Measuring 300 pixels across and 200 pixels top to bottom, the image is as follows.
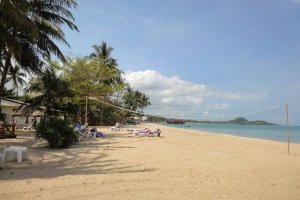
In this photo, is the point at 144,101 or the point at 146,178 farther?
the point at 144,101

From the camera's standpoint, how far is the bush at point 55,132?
40.0 feet

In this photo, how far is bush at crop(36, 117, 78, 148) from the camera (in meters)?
12.2

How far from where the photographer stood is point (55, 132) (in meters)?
12.2

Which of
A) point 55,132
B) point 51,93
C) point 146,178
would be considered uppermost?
point 51,93

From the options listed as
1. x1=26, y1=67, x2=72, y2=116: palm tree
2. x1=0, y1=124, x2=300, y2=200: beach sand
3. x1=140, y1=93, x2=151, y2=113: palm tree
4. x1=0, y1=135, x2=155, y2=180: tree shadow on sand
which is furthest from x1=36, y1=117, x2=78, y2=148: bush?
x1=140, y1=93, x2=151, y2=113: palm tree

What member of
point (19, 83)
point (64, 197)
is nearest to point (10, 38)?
point (64, 197)

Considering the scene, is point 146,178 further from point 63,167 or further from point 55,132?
point 55,132

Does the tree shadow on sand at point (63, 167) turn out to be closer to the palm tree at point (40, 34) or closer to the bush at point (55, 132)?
the bush at point (55, 132)

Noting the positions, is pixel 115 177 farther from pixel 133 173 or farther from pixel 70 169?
pixel 70 169

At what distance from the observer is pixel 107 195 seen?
532 centimetres

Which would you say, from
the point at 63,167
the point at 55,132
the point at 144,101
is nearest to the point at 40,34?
the point at 55,132

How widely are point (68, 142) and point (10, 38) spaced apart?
4.60 metres

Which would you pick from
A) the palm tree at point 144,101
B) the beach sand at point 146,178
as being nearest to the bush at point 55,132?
the beach sand at point 146,178

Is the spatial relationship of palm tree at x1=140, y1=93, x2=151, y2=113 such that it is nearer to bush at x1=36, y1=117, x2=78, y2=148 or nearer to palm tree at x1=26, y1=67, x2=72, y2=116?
palm tree at x1=26, y1=67, x2=72, y2=116
